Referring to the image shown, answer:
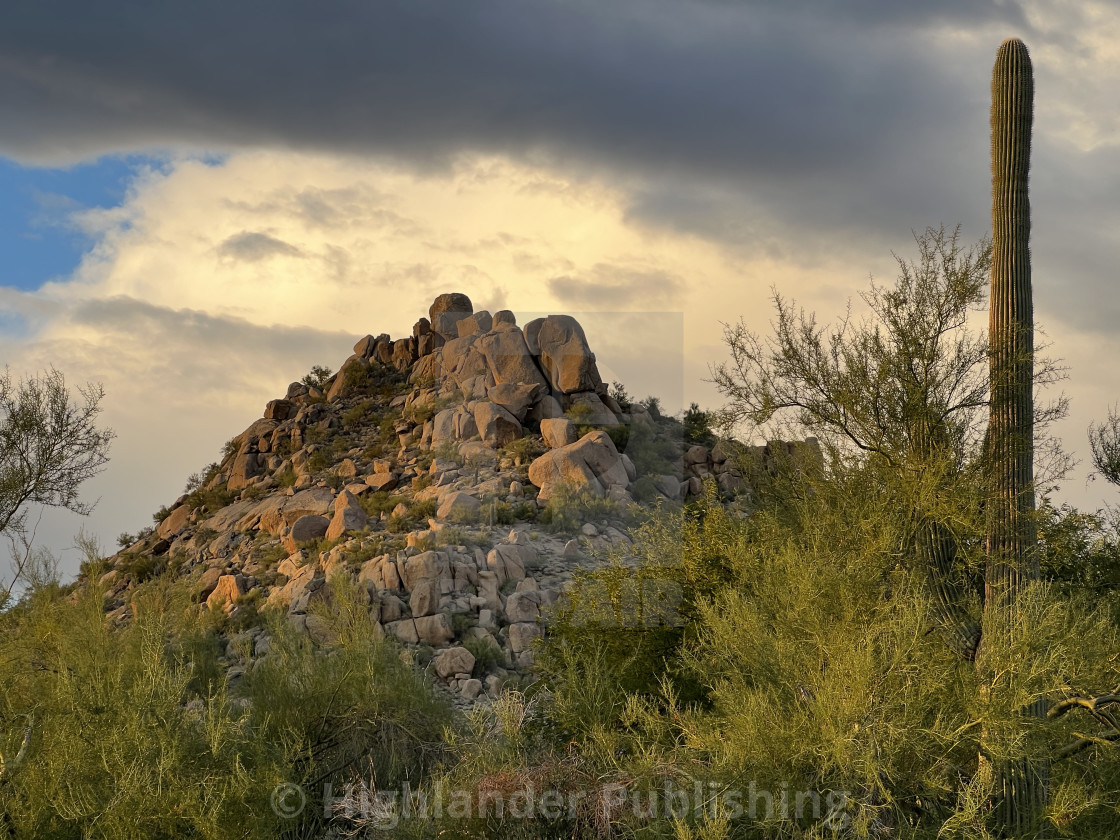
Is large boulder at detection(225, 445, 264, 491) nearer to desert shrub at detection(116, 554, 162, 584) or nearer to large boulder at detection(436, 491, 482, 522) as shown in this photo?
desert shrub at detection(116, 554, 162, 584)

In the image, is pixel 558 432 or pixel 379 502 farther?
pixel 558 432

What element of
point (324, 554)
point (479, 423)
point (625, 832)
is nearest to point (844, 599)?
point (625, 832)

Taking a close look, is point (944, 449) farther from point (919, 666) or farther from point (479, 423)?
point (479, 423)

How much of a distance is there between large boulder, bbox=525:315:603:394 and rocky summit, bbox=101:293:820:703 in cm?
5

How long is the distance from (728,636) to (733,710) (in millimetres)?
1243

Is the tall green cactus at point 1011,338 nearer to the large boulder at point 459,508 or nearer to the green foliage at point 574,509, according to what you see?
the green foliage at point 574,509

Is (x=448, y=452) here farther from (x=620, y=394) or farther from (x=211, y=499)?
(x=211, y=499)

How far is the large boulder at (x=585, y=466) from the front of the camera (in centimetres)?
2188

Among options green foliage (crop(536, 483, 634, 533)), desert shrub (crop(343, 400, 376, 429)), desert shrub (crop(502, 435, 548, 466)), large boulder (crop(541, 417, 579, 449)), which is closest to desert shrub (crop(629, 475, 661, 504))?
green foliage (crop(536, 483, 634, 533))

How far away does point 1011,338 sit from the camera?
12.7 meters

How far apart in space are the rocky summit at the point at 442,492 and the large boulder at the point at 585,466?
5cm

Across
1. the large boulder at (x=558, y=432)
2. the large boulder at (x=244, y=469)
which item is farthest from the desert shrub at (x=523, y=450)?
the large boulder at (x=244, y=469)

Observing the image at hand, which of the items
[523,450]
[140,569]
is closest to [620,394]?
[523,450]

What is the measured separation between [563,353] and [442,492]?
618 centimetres
